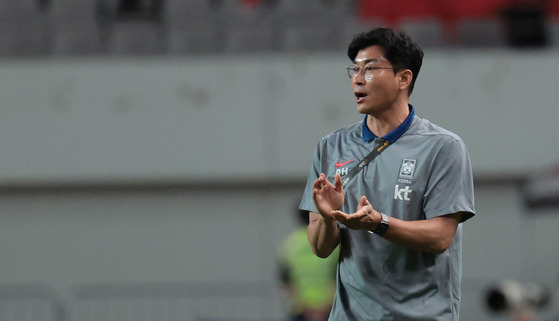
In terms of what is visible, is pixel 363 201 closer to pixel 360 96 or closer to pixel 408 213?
pixel 408 213

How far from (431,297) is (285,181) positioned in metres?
6.17

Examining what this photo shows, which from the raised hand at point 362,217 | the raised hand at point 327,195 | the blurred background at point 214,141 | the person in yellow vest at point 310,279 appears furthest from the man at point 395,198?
the blurred background at point 214,141

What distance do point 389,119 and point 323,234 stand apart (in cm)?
46

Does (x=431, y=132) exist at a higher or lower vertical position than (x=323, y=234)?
higher

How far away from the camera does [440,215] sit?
2.85m

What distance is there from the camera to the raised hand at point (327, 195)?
279cm

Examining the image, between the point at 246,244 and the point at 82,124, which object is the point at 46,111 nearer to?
the point at 82,124

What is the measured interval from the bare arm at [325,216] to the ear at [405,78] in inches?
17.7

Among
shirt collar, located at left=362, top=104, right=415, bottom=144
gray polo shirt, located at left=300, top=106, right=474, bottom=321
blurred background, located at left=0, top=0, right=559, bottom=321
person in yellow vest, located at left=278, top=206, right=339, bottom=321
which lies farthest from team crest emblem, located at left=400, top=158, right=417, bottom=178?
blurred background, located at left=0, top=0, right=559, bottom=321

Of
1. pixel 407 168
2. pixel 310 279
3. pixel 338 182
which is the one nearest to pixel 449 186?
pixel 407 168

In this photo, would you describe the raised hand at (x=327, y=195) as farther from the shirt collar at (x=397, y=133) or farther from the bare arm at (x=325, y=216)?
the shirt collar at (x=397, y=133)

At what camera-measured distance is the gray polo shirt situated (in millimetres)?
2885

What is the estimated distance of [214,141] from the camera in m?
9.07

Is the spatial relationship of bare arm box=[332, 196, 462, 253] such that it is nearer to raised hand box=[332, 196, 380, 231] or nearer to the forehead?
raised hand box=[332, 196, 380, 231]
